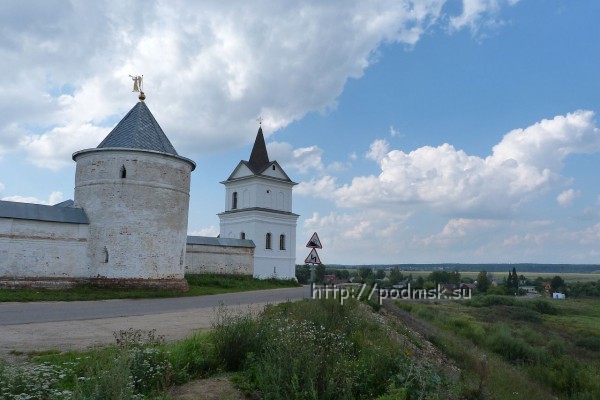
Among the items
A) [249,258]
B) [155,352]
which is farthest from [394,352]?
[249,258]

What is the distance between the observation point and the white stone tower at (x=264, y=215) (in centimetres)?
3731

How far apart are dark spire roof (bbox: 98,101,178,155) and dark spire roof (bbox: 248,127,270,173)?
16.0 meters

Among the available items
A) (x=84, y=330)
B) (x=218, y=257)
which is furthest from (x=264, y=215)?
(x=84, y=330)

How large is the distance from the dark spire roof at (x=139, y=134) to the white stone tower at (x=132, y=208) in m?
0.05

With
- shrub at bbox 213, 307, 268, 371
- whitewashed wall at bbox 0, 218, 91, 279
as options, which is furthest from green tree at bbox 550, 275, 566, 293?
shrub at bbox 213, 307, 268, 371

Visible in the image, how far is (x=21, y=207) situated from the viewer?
2012 centimetres

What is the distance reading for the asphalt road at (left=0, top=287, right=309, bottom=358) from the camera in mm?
9055

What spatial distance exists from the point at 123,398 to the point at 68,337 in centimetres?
583

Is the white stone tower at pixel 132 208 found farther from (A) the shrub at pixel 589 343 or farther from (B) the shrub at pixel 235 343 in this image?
(A) the shrub at pixel 589 343

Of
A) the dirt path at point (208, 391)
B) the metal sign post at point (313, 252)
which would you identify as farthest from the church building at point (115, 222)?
the dirt path at point (208, 391)

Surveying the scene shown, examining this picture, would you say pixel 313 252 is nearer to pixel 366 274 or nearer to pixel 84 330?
pixel 84 330

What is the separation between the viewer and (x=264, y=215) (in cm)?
3778

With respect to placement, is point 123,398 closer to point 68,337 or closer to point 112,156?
point 68,337

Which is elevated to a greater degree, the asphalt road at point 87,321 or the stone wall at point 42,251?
the stone wall at point 42,251
